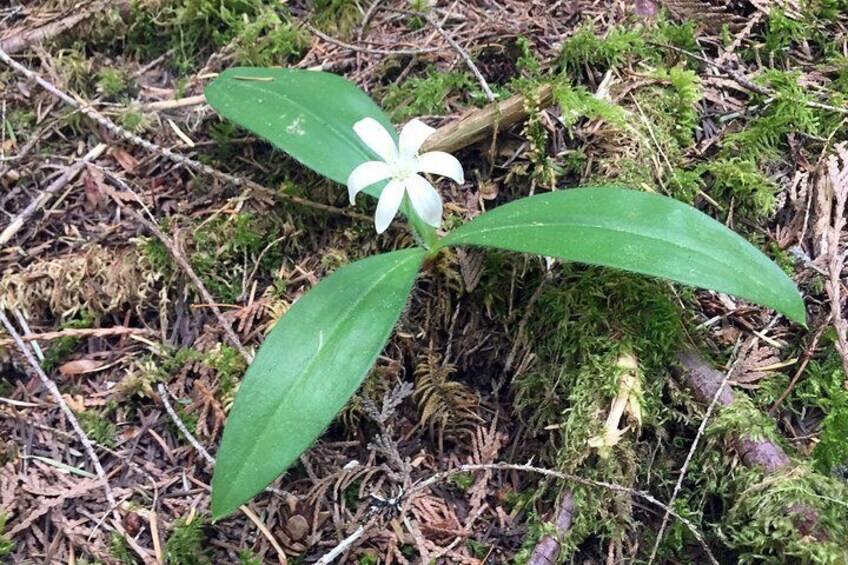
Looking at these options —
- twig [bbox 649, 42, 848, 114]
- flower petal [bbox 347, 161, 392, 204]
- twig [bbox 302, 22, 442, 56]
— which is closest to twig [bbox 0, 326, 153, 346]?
flower petal [bbox 347, 161, 392, 204]

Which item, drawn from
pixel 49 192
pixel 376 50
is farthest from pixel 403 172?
pixel 49 192

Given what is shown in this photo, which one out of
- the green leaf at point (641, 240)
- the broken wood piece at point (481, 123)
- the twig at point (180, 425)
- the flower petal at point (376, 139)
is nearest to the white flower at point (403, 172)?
the flower petal at point (376, 139)

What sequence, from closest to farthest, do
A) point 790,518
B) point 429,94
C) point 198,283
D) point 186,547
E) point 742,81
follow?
Answer: point 790,518 < point 186,547 < point 198,283 < point 742,81 < point 429,94

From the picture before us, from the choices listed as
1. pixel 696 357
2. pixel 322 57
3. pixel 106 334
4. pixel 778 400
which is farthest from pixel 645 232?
pixel 106 334

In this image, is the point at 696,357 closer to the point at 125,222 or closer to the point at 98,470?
the point at 98,470

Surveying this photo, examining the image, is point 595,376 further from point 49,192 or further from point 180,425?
point 49,192
